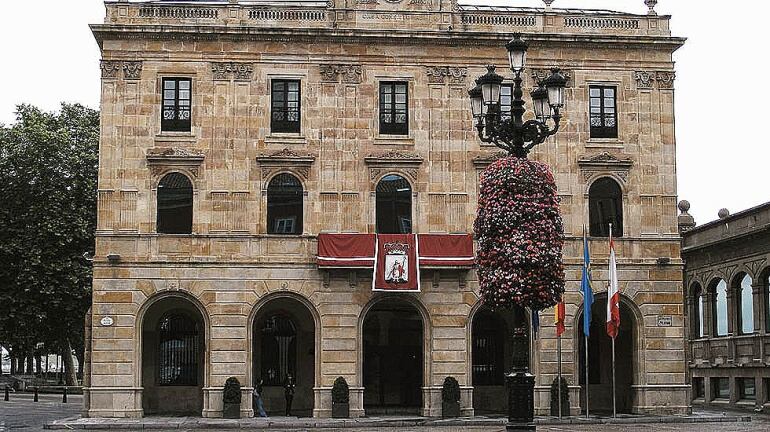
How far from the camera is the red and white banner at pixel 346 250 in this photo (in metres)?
41.9

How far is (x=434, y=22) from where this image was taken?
4391 cm

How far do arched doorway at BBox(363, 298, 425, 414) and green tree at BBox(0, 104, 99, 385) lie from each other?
733 inches

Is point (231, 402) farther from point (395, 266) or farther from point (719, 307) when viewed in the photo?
point (719, 307)

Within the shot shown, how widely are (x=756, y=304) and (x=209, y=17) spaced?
80.5 feet

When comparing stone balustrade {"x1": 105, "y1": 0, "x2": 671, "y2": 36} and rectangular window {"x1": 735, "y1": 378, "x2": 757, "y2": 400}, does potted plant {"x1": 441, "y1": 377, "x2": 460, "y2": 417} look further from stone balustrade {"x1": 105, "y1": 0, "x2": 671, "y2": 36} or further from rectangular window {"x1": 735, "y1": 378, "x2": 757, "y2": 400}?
rectangular window {"x1": 735, "y1": 378, "x2": 757, "y2": 400}

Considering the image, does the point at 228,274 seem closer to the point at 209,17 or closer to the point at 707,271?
the point at 209,17

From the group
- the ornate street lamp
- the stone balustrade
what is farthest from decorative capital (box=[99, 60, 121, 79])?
the ornate street lamp

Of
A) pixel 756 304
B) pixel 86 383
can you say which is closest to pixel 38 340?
pixel 86 383

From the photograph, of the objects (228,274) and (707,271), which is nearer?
(228,274)

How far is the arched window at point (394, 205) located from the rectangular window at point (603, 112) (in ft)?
24.2

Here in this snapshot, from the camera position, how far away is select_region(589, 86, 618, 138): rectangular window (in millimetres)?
44125

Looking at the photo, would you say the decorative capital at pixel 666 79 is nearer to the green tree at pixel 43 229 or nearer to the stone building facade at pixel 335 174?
the stone building facade at pixel 335 174

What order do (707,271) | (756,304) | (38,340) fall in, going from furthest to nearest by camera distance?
(38,340) → (707,271) → (756,304)

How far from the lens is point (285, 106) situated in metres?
43.4
